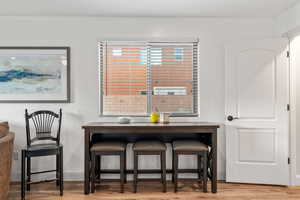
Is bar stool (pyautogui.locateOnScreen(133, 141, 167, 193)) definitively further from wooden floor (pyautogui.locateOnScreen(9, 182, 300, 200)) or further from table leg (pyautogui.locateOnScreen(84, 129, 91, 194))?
table leg (pyautogui.locateOnScreen(84, 129, 91, 194))

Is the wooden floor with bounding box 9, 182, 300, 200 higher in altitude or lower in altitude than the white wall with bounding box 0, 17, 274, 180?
lower

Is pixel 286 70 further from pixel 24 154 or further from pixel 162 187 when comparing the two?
pixel 24 154

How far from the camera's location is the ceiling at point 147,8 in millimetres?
2672

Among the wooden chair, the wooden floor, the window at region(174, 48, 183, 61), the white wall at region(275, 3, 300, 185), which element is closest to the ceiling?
the white wall at region(275, 3, 300, 185)

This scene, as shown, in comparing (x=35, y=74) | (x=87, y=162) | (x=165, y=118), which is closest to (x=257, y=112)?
(x=165, y=118)

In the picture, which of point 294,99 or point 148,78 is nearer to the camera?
point 294,99

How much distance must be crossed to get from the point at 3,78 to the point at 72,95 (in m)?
1.01

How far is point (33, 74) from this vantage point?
3.13m

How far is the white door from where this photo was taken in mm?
2924

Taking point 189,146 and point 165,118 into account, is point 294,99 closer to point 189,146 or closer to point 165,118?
point 189,146

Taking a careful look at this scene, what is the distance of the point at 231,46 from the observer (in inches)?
119

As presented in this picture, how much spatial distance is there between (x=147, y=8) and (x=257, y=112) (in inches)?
81.2

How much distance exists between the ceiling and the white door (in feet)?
1.48

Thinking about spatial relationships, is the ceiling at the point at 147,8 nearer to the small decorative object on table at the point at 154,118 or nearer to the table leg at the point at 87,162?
the small decorative object on table at the point at 154,118
